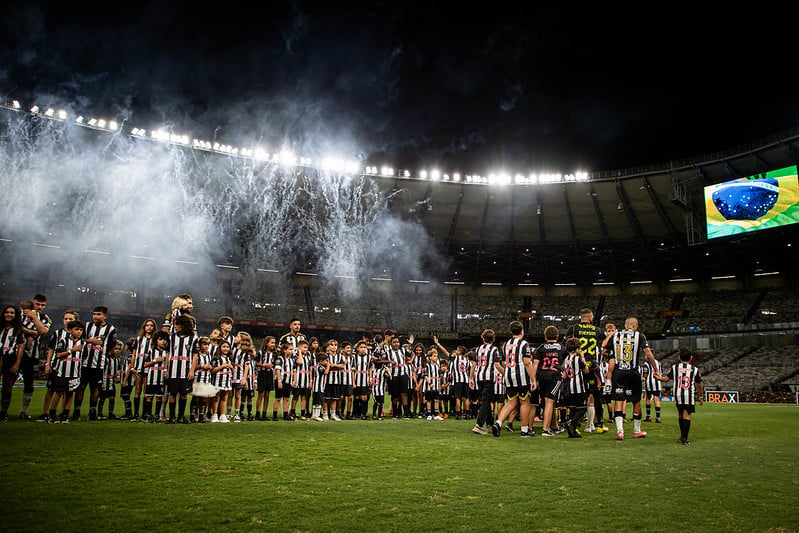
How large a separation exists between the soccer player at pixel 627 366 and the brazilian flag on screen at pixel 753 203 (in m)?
22.4

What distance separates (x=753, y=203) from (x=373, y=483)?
95.2 feet

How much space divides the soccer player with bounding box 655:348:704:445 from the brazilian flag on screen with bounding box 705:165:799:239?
21.5m

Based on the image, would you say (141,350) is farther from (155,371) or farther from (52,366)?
(52,366)

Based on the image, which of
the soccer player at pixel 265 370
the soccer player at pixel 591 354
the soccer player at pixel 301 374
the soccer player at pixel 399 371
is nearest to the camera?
the soccer player at pixel 591 354

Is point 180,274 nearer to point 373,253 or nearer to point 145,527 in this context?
point 373,253

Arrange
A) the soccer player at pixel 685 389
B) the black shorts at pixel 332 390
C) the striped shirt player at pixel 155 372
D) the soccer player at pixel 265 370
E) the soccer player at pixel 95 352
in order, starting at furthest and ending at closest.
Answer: the black shorts at pixel 332 390 < the soccer player at pixel 265 370 < the striped shirt player at pixel 155 372 < the soccer player at pixel 95 352 < the soccer player at pixel 685 389

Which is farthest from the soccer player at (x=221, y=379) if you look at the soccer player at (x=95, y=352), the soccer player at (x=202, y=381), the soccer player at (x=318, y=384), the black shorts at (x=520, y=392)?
the black shorts at (x=520, y=392)

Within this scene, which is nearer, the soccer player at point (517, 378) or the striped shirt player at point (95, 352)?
the soccer player at point (517, 378)

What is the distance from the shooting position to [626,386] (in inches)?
361

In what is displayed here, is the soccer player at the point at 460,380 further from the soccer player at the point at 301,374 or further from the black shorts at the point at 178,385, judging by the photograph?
the black shorts at the point at 178,385

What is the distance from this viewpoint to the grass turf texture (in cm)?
375

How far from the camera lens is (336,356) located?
12641mm

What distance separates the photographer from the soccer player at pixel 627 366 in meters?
9.13

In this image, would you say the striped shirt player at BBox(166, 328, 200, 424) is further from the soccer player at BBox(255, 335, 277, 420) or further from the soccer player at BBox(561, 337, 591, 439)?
the soccer player at BBox(561, 337, 591, 439)
